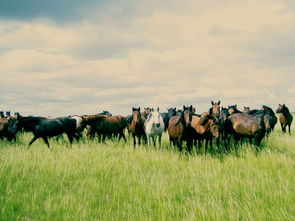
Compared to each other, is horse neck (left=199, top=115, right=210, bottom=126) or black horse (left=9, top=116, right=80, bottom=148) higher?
horse neck (left=199, top=115, right=210, bottom=126)

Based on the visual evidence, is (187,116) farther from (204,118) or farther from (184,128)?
(204,118)

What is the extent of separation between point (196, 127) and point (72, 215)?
7.15 metres

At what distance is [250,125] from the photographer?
11.4 m

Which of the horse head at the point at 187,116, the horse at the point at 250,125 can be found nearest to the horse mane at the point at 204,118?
the horse head at the point at 187,116

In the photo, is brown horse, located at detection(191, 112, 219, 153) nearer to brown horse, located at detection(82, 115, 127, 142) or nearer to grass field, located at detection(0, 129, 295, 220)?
grass field, located at detection(0, 129, 295, 220)

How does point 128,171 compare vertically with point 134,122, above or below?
below

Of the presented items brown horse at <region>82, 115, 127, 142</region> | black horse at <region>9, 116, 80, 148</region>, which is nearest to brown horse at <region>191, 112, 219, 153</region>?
brown horse at <region>82, 115, 127, 142</region>

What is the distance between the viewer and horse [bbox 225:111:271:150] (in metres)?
11.1

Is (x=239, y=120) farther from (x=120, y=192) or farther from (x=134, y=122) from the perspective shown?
(x=120, y=192)

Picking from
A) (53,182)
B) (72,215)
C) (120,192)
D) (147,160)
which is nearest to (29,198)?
(53,182)

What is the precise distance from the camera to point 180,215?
465cm

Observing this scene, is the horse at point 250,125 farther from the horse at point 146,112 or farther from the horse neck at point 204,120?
the horse at point 146,112

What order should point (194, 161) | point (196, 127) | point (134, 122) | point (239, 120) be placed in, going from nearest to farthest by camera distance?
point (194, 161) → point (196, 127) → point (239, 120) → point (134, 122)

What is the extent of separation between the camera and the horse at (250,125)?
11078 mm
